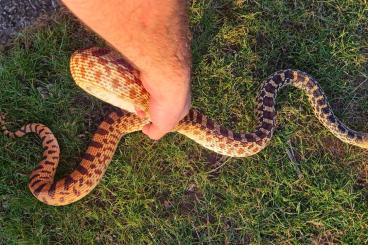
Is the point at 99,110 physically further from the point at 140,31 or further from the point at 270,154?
the point at 140,31

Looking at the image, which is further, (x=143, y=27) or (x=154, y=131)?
(x=154, y=131)

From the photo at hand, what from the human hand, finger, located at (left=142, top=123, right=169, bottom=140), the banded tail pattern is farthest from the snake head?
the human hand

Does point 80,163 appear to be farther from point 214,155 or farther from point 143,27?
point 143,27

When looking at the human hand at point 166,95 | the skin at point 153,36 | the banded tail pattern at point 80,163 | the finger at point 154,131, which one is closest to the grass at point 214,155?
the banded tail pattern at point 80,163

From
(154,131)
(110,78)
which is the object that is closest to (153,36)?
(154,131)

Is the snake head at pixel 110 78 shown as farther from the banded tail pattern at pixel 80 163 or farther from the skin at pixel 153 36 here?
the skin at pixel 153 36

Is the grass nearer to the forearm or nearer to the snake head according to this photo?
the snake head
